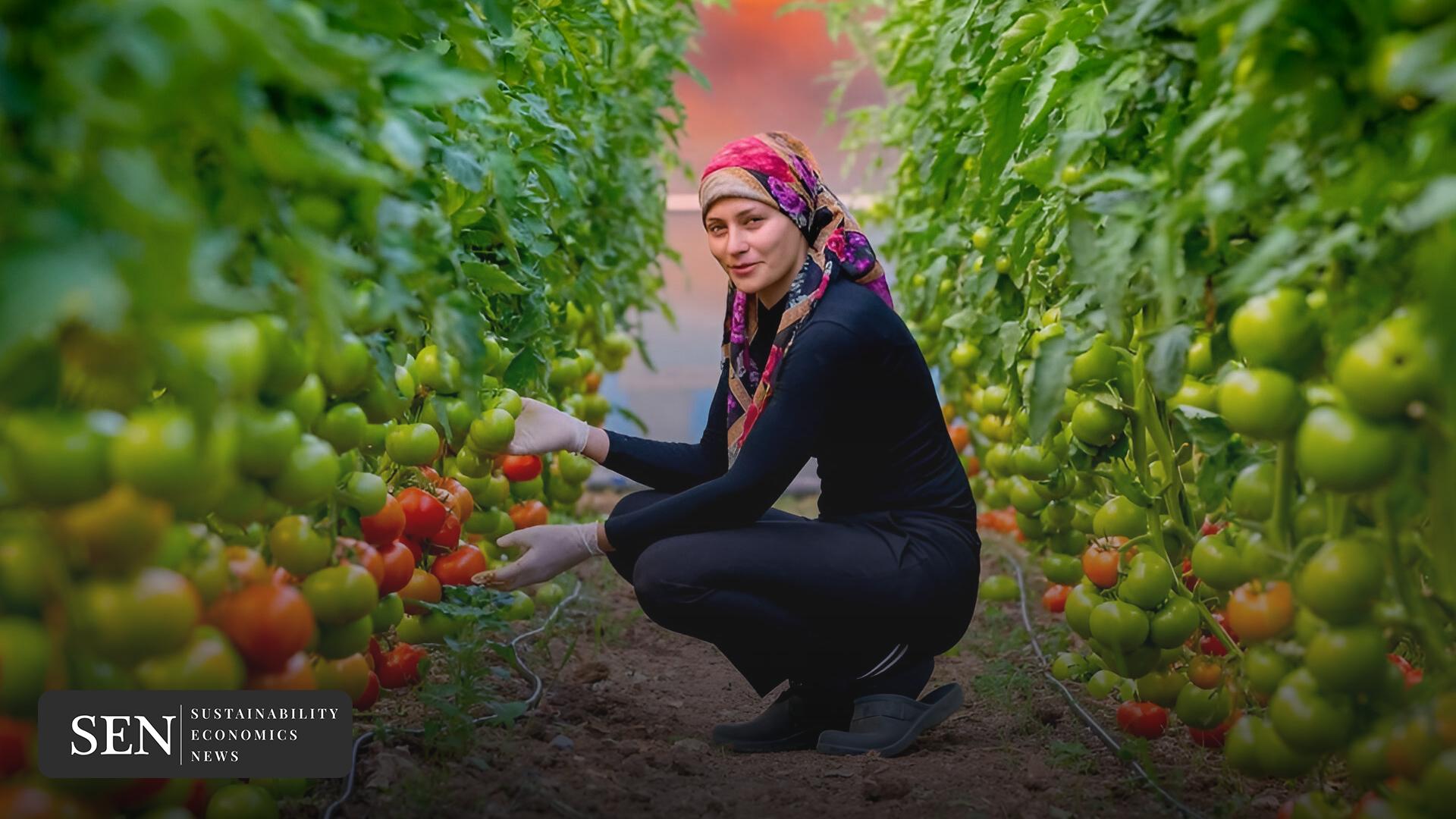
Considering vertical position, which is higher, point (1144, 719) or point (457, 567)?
point (457, 567)

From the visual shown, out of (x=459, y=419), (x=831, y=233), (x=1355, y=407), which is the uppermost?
(x=831, y=233)

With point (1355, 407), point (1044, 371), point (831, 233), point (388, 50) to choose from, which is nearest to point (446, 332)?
point (388, 50)

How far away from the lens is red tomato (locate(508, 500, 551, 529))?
99.0 inches

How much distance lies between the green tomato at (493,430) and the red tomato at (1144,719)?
1.09 m

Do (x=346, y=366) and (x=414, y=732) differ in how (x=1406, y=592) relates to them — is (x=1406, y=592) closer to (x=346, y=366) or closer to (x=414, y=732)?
(x=346, y=366)

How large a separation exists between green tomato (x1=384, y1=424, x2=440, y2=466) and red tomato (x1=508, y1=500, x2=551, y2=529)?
844 millimetres

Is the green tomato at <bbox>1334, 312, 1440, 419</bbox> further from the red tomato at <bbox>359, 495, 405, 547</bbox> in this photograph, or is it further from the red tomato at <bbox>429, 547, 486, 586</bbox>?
the red tomato at <bbox>429, 547, 486, 586</bbox>

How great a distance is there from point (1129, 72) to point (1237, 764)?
836mm

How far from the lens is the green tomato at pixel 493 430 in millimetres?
1801

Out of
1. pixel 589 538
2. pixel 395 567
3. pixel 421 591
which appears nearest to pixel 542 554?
pixel 589 538

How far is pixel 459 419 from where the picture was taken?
1.81m

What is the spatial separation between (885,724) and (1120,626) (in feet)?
1.62

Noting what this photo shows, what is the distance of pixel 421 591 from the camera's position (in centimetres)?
173

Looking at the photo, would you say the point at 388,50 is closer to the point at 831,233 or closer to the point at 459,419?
the point at 459,419
